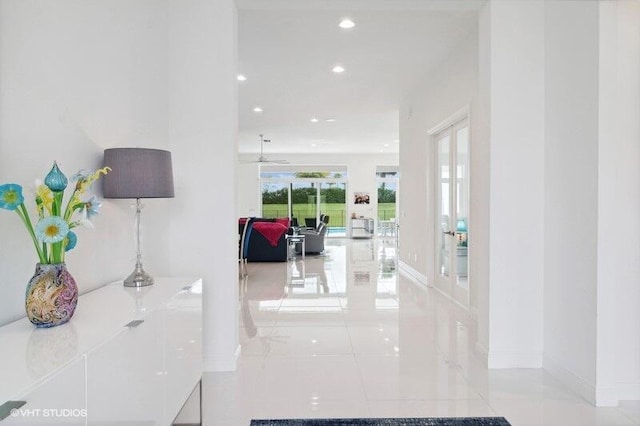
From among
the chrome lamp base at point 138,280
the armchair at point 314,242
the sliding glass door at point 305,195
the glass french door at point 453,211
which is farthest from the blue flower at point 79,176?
the sliding glass door at point 305,195

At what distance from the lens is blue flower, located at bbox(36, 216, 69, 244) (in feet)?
4.78

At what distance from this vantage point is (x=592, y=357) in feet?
8.59

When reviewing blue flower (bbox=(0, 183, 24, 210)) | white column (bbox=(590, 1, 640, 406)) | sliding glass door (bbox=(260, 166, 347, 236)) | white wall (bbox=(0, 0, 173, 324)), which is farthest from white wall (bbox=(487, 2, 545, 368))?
sliding glass door (bbox=(260, 166, 347, 236))

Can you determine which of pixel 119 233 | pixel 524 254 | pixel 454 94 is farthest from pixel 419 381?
pixel 454 94

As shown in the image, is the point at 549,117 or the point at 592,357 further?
the point at 549,117

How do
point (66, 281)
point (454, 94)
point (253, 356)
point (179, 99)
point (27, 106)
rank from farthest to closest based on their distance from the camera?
point (454, 94), point (253, 356), point (179, 99), point (27, 106), point (66, 281)

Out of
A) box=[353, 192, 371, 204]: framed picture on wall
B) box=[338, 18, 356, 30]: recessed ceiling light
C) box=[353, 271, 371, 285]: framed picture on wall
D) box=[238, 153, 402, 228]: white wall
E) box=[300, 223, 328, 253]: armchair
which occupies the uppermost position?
box=[338, 18, 356, 30]: recessed ceiling light

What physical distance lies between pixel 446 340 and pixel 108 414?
318cm

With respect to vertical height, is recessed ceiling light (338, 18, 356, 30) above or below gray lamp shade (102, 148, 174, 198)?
above

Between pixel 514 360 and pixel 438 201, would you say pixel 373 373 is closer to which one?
pixel 514 360

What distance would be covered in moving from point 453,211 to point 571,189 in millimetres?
2702

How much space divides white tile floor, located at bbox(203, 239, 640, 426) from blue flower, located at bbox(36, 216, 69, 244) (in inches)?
59.9

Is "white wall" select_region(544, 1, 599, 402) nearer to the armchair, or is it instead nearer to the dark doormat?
the dark doormat

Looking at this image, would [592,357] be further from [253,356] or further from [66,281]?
[66,281]
